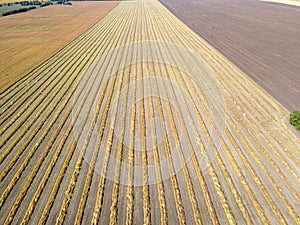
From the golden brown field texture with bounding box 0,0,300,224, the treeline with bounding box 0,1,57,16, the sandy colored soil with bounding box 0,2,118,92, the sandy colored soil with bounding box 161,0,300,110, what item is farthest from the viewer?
the treeline with bounding box 0,1,57,16

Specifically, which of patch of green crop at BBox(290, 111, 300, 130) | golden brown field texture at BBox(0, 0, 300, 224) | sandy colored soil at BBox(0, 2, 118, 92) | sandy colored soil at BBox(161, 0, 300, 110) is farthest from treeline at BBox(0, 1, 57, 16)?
patch of green crop at BBox(290, 111, 300, 130)

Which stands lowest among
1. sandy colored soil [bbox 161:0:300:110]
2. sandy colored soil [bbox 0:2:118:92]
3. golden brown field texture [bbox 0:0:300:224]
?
sandy colored soil [bbox 0:2:118:92]

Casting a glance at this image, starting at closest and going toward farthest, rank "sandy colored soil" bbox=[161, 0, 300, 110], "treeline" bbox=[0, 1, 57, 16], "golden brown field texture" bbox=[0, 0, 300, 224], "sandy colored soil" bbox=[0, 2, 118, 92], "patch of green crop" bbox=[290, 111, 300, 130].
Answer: "golden brown field texture" bbox=[0, 0, 300, 224] → "patch of green crop" bbox=[290, 111, 300, 130] → "sandy colored soil" bbox=[161, 0, 300, 110] → "sandy colored soil" bbox=[0, 2, 118, 92] → "treeline" bbox=[0, 1, 57, 16]

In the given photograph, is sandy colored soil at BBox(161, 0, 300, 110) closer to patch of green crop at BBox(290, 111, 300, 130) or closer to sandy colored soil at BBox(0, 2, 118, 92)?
patch of green crop at BBox(290, 111, 300, 130)

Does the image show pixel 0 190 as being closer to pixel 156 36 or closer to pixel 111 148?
pixel 111 148

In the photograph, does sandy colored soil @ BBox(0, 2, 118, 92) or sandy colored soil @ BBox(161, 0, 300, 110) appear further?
sandy colored soil @ BBox(0, 2, 118, 92)

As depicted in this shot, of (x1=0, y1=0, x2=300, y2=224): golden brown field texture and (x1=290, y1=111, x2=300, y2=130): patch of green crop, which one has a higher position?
(x1=290, y1=111, x2=300, y2=130): patch of green crop

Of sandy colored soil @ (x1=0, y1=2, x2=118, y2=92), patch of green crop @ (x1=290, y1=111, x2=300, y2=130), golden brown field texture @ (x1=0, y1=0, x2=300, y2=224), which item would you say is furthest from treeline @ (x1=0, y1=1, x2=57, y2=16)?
patch of green crop @ (x1=290, y1=111, x2=300, y2=130)

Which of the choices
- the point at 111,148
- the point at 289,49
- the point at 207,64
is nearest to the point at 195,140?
the point at 111,148

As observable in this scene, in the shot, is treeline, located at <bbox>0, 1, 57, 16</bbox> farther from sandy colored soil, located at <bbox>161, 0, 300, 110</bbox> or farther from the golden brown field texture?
the golden brown field texture
